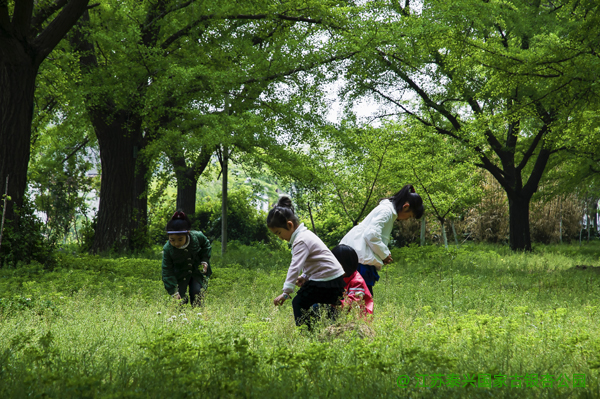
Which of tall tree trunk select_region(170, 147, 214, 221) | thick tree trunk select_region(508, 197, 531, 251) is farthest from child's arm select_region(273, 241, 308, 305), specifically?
thick tree trunk select_region(508, 197, 531, 251)

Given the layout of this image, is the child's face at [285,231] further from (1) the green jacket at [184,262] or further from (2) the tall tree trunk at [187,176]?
(2) the tall tree trunk at [187,176]

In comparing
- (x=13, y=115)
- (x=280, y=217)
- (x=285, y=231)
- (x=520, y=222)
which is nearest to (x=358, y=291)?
(x=285, y=231)

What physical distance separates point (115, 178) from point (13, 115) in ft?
13.4

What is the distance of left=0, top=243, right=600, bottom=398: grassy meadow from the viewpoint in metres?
3.02

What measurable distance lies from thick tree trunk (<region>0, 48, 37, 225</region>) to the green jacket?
5174 millimetres

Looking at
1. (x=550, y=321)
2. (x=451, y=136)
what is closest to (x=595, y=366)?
(x=550, y=321)

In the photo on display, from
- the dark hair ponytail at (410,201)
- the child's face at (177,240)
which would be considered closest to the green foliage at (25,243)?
the child's face at (177,240)

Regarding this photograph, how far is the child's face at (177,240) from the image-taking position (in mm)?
5504

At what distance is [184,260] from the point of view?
5879 mm

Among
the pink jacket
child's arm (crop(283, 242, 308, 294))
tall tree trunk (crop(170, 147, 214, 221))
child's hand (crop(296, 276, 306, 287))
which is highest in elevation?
tall tree trunk (crop(170, 147, 214, 221))

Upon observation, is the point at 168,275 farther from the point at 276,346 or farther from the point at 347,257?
the point at 347,257

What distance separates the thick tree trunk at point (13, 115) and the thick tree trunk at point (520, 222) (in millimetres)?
16627

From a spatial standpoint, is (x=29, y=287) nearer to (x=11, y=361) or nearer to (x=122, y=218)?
(x=11, y=361)

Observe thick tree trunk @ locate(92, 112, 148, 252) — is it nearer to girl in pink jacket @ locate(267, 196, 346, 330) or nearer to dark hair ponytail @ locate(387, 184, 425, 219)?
dark hair ponytail @ locate(387, 184, 425, 219)
